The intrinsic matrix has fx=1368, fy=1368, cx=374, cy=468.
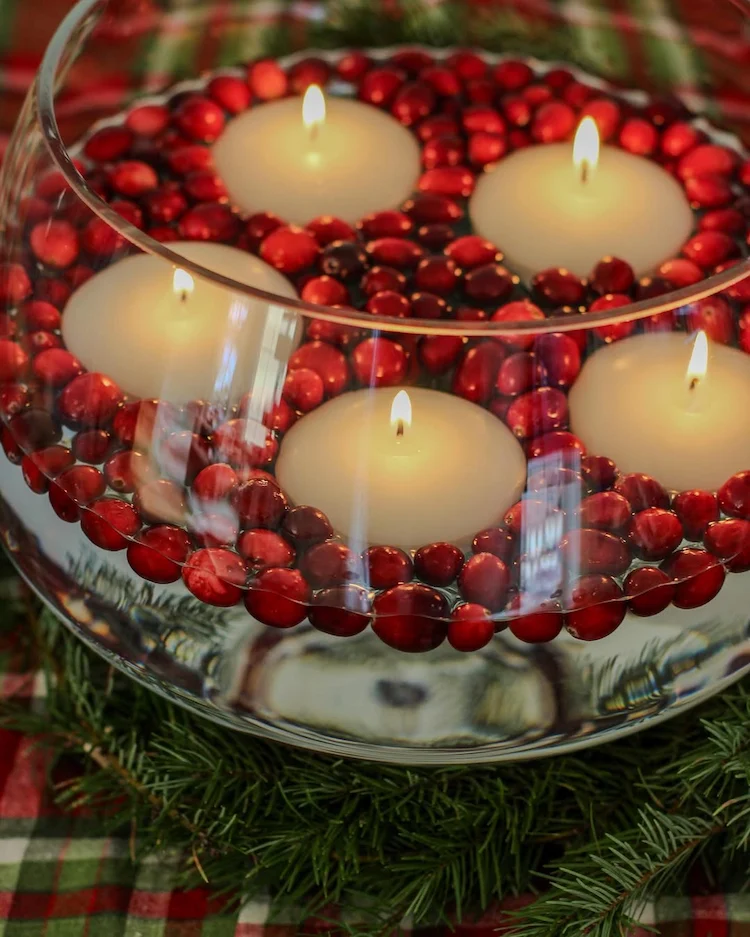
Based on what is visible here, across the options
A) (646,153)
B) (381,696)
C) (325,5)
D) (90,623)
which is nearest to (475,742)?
(381,696)

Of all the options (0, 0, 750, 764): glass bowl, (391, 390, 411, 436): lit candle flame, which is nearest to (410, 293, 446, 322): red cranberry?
(0, 0, 750, 764): glass bowl

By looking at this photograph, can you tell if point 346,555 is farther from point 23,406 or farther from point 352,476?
point 23,406

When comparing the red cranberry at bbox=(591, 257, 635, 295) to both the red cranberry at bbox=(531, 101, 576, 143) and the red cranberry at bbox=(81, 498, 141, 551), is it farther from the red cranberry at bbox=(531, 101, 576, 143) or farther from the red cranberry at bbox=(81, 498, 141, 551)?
the red cranberry at bbox=(81, 498, 141, 551)

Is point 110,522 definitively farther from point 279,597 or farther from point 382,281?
point 382,281

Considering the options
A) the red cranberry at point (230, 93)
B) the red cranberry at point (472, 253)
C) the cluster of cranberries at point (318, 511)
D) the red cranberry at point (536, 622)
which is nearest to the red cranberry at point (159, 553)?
the cluster of cranberries at point (318, 511)

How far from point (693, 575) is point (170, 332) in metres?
0.18

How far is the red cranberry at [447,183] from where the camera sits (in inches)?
24.8

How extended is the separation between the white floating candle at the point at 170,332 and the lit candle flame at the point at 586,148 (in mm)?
245

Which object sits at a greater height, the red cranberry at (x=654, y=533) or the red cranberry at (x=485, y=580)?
the red cranberry at (x=654, y=533)

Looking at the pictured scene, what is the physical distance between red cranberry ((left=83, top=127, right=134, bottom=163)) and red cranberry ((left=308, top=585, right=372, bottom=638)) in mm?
307

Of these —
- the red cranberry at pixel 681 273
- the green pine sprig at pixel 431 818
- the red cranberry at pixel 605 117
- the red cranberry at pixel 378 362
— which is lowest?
the green pine sprig at pixel 431 818

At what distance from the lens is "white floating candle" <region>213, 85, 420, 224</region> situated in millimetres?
615

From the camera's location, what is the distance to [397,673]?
Answer: 16.8 inches

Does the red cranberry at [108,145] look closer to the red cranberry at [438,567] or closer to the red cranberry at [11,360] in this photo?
the red cranberry at [11,360]
